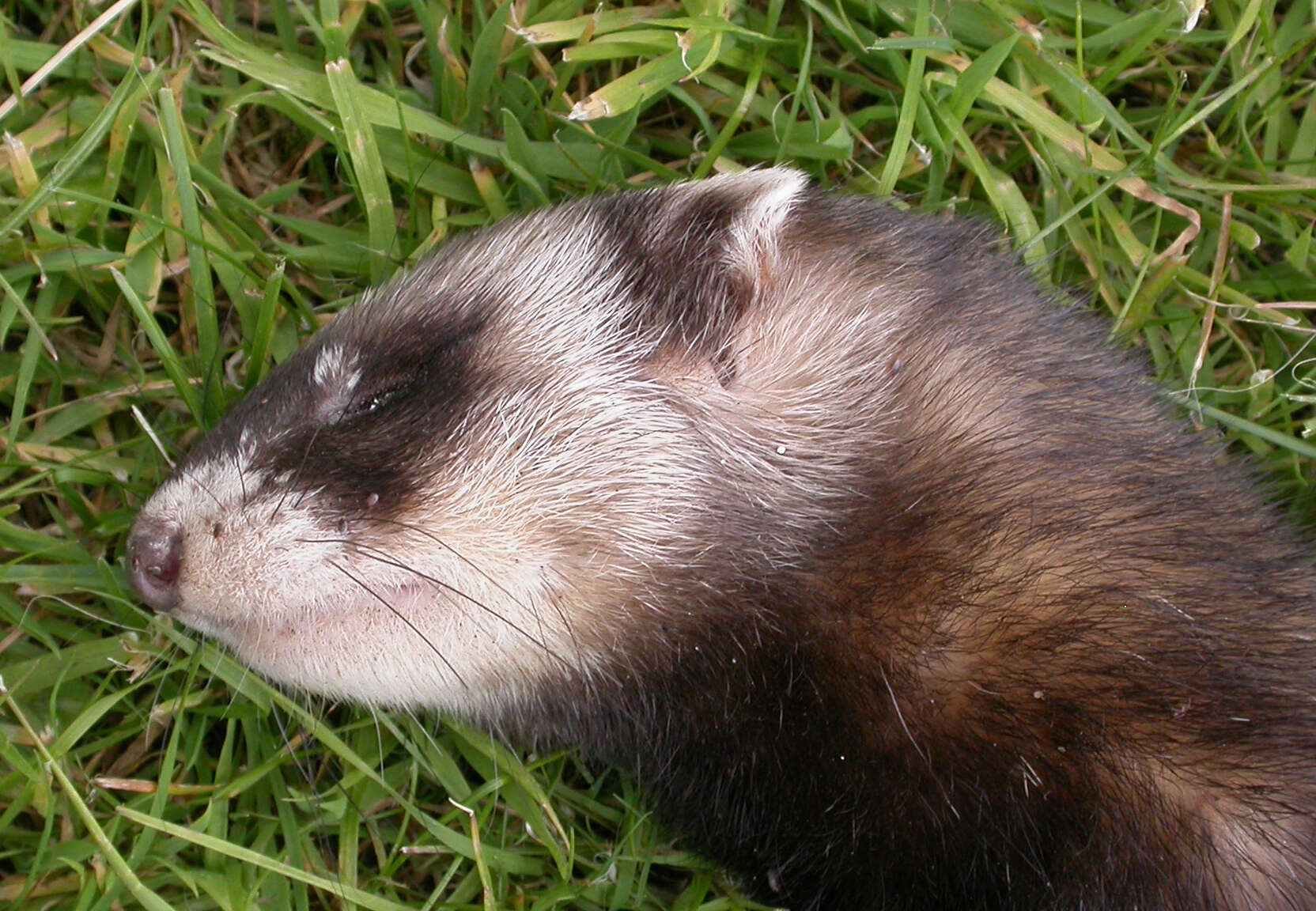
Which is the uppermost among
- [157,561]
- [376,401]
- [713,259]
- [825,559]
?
[713,259]

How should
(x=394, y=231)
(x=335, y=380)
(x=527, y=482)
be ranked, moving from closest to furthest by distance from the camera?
(x=527, y=482)
(x=335, y=380)
(x=394, y=231)

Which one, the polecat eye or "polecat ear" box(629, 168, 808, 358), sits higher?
"polecat ear" box(629, 168, 808, 358)

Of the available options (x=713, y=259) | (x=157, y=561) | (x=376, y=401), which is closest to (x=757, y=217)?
(x=713, y=259)

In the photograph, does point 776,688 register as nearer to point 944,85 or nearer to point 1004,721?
point 1004,721

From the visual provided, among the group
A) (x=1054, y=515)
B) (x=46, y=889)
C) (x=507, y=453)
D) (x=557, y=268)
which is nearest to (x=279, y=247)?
(x=557, y=268)

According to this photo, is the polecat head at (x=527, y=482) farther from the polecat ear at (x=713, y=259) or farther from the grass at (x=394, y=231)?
the grass at (x=394, y=231)

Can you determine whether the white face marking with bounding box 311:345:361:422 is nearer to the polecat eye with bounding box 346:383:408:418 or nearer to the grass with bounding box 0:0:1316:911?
the polecat eye with bounding box 346:383:408:418

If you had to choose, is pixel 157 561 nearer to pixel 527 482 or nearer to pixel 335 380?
pixel 335 380

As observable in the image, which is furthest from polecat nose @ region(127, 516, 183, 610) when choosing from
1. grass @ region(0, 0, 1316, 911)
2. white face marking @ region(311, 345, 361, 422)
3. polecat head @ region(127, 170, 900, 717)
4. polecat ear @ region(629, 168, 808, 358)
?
polecat ear @ region(629, 168, 808, 358)
